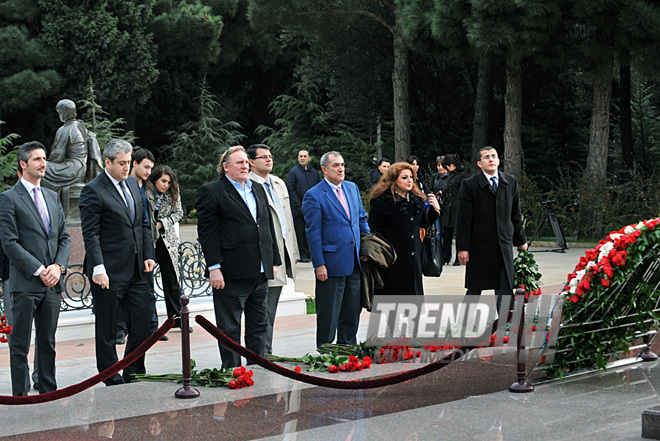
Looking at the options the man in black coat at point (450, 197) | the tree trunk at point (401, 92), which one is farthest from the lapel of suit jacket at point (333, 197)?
the tree trunk at point (401, 92)

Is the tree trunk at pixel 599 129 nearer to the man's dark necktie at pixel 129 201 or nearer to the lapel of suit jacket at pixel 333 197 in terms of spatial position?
the lapel of suit jacket at pixel 333 197

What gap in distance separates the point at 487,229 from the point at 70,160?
616 centimetres

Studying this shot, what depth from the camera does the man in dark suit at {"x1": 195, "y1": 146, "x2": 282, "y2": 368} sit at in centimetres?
644

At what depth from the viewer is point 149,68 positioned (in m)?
31.1

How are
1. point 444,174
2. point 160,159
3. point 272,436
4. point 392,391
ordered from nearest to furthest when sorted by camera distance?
point 272,436, point 392,391, point 444,174, point 160,159

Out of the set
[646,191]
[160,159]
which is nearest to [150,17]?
[160,159]

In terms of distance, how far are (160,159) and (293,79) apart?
6.96m

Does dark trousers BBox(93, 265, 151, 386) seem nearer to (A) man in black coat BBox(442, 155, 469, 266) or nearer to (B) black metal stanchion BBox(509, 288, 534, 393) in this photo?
(B) black metal stanchion BBox(509, 288, 534, 393)

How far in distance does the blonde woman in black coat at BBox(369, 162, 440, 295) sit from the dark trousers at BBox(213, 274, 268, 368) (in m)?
1.41

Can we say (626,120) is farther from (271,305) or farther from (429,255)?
(271,305)

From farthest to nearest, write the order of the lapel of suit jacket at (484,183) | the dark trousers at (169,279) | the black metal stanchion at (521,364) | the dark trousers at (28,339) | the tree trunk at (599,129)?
the tree trunk at (599,129)
the dark trousers at (169,279)
the lapel of suit jacket at (484,183)
the dark trousers at (28,339)
the black metal stanchion at (521,364)

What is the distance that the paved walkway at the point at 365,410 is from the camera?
4.88 metres

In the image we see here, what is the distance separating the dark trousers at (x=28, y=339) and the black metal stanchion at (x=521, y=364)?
315 cm

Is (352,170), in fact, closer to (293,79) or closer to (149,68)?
(149,68)
